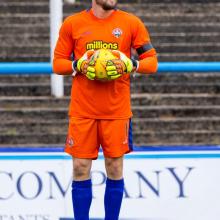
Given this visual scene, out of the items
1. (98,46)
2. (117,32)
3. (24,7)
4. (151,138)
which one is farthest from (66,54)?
(24,7)

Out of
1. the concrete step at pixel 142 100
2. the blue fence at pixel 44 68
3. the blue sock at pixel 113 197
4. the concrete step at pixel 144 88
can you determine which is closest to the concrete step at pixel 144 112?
the concrete step at pixel 142 100

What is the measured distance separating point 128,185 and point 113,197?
0.52 m

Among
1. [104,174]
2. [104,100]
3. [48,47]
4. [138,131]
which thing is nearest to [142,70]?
[104,100]

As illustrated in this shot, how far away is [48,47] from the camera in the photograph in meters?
8.68

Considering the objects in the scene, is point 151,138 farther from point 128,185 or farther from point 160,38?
point 128,185

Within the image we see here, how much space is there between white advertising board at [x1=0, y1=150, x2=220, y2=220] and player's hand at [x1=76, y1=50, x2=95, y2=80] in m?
1.05

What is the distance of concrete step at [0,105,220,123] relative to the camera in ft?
26.4

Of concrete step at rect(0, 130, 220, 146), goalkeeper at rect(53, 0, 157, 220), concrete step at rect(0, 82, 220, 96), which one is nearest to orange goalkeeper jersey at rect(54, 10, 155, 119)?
goalkeeper at rect(53, 0, 157, 220)

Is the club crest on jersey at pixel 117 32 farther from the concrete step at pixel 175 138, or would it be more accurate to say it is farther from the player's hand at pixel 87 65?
the concrete step at pixel 175 138

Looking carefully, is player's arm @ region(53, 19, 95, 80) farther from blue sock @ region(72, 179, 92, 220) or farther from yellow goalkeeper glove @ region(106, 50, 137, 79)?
blue sock @ region(72, 179, 92, 220)

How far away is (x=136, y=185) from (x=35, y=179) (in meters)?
0.68

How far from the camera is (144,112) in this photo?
Answer: 812 centimetres

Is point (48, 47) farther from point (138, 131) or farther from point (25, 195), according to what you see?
point (25, 195)

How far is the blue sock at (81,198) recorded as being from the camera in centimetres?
507
